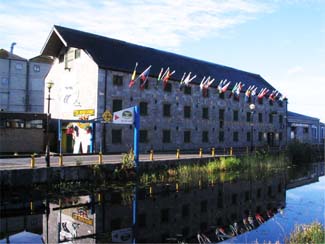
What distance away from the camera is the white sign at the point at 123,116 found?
20291 mm

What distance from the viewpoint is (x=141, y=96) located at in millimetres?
30453

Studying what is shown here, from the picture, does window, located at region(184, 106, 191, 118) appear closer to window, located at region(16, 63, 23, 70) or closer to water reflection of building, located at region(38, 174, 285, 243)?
water reflection of building, located at region(38, 174, 285, 243)

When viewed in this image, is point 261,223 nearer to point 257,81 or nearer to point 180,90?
point 180,90

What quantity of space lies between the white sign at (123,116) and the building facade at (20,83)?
111ft

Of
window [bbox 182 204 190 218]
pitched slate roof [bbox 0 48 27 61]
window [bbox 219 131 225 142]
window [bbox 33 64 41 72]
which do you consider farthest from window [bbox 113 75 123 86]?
pitched slate roof [bbox 0 48 27 61]

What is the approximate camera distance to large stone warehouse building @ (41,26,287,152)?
28.4 m

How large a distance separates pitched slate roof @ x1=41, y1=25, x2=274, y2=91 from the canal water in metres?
11.9

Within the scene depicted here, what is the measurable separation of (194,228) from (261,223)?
7.64 ft

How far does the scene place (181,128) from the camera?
33.7 metres

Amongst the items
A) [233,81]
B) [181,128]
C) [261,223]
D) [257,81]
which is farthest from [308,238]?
[257,81]

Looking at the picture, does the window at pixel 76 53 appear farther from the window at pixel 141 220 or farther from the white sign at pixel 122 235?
the white sign at pixel 122 235

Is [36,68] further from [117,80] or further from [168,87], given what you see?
[117,80]

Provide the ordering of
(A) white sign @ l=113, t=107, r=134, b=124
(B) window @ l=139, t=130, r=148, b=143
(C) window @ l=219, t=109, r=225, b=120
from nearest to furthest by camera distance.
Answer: (A) white sign @ l=113, t=107, r=134, b=124, (B) window @ l=139, t=130, r=148, b=143, (C) window @ l=219, t=109, r=225, b=120

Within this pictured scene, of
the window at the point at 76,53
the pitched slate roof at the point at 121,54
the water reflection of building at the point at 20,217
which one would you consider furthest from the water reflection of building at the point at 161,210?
the window at the point at 76,53
